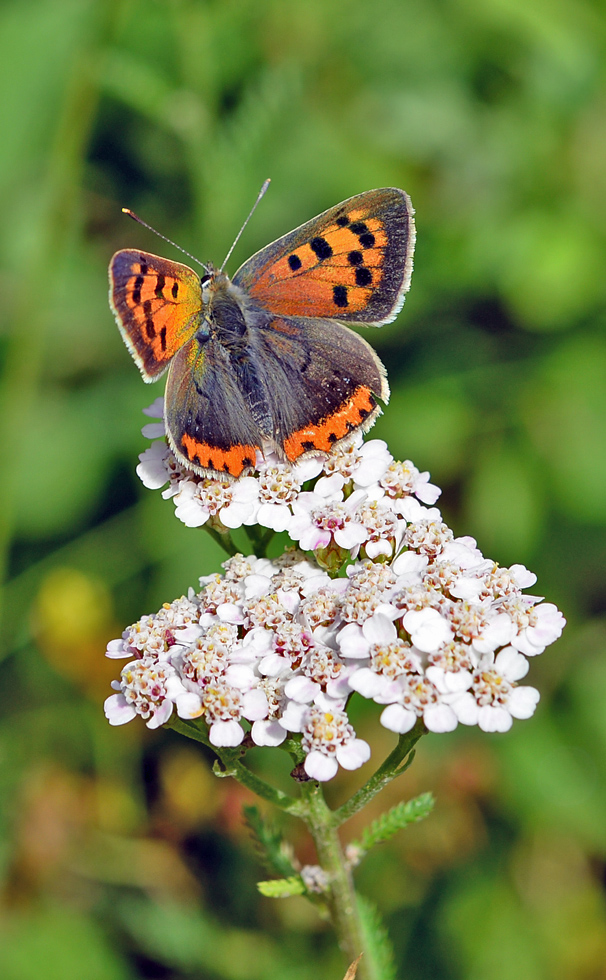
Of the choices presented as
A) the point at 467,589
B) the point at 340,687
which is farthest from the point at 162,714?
the point at 467,589

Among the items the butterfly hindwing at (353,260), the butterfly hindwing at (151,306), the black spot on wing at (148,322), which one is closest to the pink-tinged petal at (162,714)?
the butterfly hindwing at (151,306)

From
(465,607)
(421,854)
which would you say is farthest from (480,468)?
(465,607)

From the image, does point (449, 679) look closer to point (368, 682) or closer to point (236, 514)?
point (368, 682)

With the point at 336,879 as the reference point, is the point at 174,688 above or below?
above

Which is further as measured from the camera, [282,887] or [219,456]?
[219,456]

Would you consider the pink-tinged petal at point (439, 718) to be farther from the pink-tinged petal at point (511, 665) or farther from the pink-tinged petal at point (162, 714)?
the pink-tinged petal at point (162, 714)

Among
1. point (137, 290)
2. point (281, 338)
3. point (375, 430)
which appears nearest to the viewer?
point (137, 290)

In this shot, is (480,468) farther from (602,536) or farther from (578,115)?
(578,115)

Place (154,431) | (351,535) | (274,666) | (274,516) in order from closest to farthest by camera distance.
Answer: (274,666), (351,535), (274,516), (154,431)

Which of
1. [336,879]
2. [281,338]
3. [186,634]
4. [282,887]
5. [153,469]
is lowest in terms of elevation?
[336,879]
